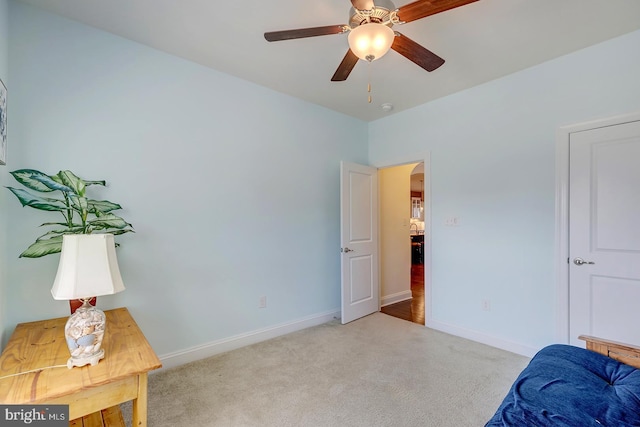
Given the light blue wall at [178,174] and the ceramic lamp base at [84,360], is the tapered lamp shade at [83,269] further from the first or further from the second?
the light blue wall at [178,174]

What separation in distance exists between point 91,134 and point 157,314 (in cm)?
147

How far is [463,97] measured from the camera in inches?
127

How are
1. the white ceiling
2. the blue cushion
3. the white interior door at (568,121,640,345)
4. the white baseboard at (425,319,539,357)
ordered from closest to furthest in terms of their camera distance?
the blue cushion, the white ceiling, the white interior door at (568,121,640,345), the white baseboard at (425,319,539,357)

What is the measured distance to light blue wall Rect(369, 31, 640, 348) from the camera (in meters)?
2.46

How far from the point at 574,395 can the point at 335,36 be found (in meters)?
2.47

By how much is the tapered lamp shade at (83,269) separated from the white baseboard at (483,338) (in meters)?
3.17

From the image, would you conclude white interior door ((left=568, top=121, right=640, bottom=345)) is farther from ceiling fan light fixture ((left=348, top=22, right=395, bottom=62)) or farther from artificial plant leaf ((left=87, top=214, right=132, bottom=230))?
artificial plant leaf ((left=87, top=214, right=132, bottom=230))

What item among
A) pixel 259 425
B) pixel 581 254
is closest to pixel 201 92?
pixel 259 425

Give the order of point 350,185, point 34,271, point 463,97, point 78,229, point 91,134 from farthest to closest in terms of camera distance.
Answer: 1. point 350,185
2. point 463,97
3. point 91,134
4. point 34,271
5. point 78,229

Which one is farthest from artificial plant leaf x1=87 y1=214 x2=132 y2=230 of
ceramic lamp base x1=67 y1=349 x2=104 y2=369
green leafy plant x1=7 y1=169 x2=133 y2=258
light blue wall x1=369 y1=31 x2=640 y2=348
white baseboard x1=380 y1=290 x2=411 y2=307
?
white baseboard x1=380 y1=290 x2=411 y2=307

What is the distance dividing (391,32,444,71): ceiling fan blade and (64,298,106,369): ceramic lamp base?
6.93ft

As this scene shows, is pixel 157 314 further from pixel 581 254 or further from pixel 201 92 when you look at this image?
pixel 581 254

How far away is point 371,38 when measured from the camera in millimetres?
1559

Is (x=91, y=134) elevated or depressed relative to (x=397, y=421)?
elevated
